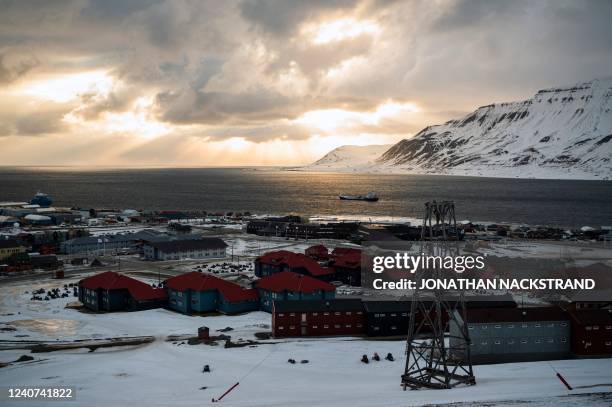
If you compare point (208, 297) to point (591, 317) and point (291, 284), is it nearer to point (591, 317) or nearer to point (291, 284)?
point (291, 284)

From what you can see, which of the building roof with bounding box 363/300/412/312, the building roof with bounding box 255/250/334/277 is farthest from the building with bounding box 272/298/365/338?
the building roof with bounding box 255/250/334/277

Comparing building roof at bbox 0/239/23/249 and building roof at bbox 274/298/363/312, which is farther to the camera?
building roof at bbox 0/239/23/249

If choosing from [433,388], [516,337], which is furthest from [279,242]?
[433,388]

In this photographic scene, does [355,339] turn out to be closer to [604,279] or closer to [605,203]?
[604,279]

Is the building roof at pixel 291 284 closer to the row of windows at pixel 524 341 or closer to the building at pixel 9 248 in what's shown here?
the row of windows at pixel 524 341

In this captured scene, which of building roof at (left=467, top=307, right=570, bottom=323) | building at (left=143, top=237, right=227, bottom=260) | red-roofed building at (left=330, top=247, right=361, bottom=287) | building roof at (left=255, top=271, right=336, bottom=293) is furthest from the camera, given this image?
building at (left=143, top=237, right=227, bottom=260)

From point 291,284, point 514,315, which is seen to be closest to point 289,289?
point 291,284

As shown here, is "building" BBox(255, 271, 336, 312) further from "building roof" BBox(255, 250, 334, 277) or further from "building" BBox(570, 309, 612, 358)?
"building" BBox(570, 309, 612, 358)

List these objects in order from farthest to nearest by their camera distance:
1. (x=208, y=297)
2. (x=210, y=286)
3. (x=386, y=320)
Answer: (x=210, y=286) < (x=208, y=297) < (x=386, y=320)
